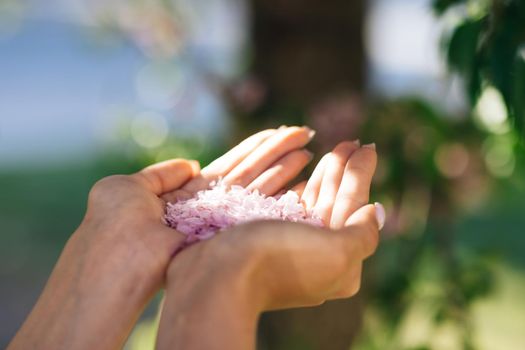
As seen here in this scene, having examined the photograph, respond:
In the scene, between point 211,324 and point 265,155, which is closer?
point 211,324

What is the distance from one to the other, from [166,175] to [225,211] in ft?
0.56

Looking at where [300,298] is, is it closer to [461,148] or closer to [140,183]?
[140,183]

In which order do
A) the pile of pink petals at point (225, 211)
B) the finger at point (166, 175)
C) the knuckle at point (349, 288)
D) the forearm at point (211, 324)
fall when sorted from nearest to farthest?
the forearm at point (211, 324)
the knuckle at point (349, 288)
the pile of pink petals at point (225, 211)
the finger at point (166, 175)

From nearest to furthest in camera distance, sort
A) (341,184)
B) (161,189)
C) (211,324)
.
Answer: (211,324) → (341,184) → (161,189)

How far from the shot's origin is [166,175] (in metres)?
1.17

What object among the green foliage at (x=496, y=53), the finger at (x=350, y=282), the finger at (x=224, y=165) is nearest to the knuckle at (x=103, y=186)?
the finger at (x=224, y=165)

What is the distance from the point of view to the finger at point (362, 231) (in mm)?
870

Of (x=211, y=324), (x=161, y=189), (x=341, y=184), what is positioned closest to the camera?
(x=211, y=324)

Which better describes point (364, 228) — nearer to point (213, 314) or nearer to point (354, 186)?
point (354, 186)

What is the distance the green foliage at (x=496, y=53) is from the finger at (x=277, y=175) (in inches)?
11.5

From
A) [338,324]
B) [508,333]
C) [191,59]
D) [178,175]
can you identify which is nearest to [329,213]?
[178,175]

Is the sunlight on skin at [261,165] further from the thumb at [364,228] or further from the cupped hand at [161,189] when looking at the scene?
the thumb at [364,228]

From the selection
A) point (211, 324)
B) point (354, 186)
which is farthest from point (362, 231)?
point (211, 324)

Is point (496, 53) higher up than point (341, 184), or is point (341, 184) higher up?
point (496, 53)
